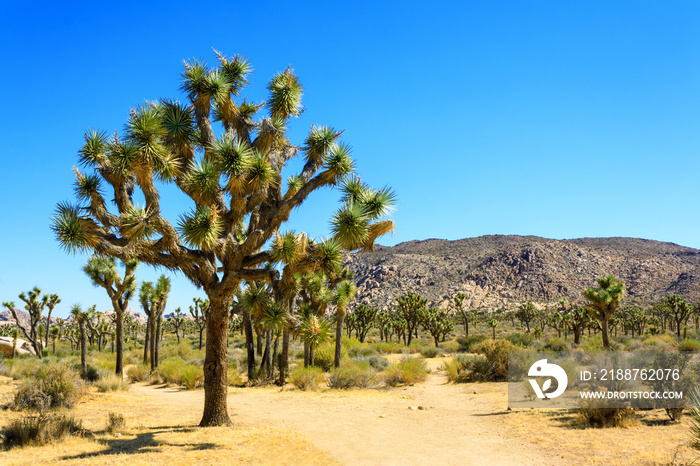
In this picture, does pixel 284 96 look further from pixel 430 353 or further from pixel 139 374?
pixel 430 353

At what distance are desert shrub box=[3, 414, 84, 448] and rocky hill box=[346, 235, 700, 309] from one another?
247ft

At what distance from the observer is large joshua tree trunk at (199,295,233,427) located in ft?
34.9

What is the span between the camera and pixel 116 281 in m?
22.0

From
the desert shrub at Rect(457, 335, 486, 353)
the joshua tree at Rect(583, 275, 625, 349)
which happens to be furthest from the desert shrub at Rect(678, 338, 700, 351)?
the desert shrub at Rect(457, 335, 486, 353)

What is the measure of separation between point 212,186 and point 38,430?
5.71 m

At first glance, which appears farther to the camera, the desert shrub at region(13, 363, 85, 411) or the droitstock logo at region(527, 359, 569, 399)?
the droitstock logo at region(527, 359, 569, 399)

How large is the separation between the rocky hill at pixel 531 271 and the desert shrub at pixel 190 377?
212ft

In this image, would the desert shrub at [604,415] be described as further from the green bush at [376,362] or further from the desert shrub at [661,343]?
the desert shrub at [661,343]

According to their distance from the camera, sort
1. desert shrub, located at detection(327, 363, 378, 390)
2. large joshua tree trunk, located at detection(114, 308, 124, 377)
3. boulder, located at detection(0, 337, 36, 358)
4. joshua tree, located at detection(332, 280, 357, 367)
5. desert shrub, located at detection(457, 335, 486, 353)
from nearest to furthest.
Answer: desert shrub, located at detection(327, 363, 378, 390) < joshua tree, located at detection(332, 280, 357, 367) < large joshua tree trunk, located at detection(114, 308, 124, 377) < boulder, located at detection(0, 337, 36, 358) < desert shrub, located at detection(457, 335, 486, 353)

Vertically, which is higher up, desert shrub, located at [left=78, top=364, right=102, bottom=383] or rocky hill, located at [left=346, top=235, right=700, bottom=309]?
rocky hill, located at [left=346, top=235, right=700, bottom=309]

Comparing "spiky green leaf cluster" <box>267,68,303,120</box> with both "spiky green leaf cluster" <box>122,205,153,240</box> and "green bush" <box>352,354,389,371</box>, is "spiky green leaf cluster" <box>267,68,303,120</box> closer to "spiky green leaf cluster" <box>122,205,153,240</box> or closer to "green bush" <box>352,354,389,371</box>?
"spiky green leaf cluster" <box>122,205,153,240</box>

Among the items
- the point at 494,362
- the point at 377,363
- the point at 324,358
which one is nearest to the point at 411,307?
the point at 377,363

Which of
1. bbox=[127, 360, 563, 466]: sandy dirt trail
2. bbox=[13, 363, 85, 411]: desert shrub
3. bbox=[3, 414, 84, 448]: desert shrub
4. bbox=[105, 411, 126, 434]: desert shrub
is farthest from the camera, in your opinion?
bbox=[13, 363, 85, 411]: desert shrub

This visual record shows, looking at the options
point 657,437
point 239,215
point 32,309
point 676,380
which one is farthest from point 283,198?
point 32,309
